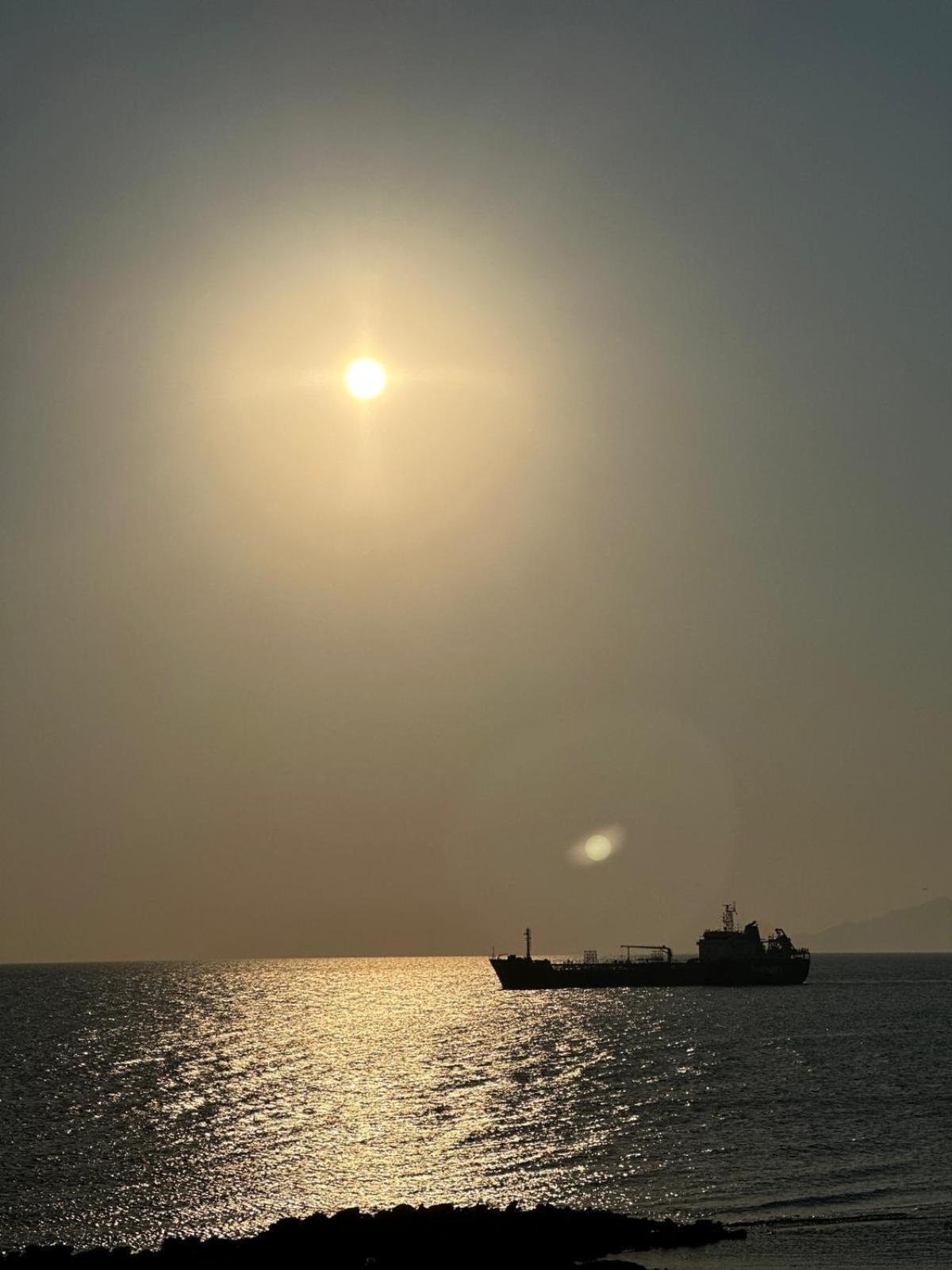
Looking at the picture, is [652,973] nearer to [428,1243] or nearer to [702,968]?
[702,968]

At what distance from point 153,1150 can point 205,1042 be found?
6402cm

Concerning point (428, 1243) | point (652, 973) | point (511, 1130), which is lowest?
point (428, 1243)

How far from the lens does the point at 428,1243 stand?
38.7 metres

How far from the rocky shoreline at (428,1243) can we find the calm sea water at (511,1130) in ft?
7.59

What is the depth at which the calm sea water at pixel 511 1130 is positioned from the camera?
45219 mm

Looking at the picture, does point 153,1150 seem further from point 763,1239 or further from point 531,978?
point 531,978

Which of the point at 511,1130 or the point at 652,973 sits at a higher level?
the point at 652,973

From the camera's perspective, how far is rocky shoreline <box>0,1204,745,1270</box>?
37.3 meters

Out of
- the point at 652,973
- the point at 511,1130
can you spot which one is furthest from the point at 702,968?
the point at 511,1130

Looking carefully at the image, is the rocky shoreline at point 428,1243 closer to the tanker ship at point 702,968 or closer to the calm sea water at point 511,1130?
the calm sea water at point 511,1130

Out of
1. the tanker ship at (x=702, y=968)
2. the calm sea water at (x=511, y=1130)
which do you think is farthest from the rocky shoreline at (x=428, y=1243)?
the tanker ship at (x=702, y=968)

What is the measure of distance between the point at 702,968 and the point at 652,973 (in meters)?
7.27

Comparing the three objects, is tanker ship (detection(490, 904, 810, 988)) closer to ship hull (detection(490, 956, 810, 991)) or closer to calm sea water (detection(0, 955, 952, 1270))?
ship hull (detection(490, 956, 810, 991))

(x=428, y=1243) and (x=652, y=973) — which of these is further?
(x=652, y=973)
